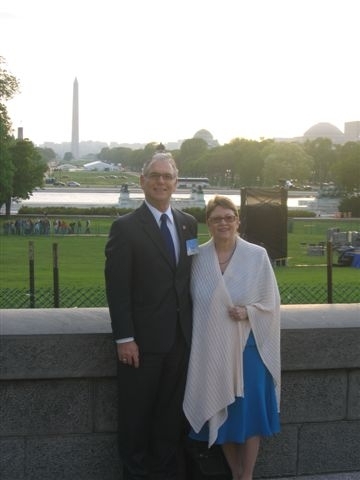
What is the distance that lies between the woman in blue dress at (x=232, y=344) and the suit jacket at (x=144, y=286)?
0.12m

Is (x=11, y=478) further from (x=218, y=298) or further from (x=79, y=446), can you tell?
(x=218, y=298)

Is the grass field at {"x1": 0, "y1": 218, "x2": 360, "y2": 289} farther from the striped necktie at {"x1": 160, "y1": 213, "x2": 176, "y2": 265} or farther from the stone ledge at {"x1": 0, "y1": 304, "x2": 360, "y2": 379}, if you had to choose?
the striped necktie at {"x1": 160, "y1": 213, "x2": 176, "y2": 265}

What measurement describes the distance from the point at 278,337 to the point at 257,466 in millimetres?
894

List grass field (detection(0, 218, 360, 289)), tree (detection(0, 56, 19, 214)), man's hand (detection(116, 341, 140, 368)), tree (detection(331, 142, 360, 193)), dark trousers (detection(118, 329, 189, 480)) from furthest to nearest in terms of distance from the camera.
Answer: tree (detection(331, 142, 360, 193)) < tree (detection(0, 56, 19, 214)) < grass field (detection(0, 218, 360, 289)) < dark trousers (detection(118, 329, 189, 480)) < man's hand (detection(116, 341, 140, 368))

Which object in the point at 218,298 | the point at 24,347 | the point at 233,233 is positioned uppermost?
the point at 233,233

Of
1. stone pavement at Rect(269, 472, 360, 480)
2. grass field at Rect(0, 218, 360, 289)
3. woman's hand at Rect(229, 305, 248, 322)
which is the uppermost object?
woman's hand at Rect(229, 305, 248, 322)

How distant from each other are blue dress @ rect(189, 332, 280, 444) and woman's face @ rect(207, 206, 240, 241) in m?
0.50

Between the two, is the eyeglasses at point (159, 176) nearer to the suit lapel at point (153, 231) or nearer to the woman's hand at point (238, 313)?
the suit lapel at point (153, 231)

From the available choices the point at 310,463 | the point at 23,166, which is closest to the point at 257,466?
the point at 310,463

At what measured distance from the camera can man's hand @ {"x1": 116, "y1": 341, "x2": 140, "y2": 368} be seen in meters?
3.73

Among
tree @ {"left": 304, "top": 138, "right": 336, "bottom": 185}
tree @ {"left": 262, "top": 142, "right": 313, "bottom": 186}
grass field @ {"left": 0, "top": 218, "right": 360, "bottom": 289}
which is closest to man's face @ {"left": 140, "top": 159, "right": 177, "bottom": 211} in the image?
grass field @ {"left": 0, "top": 218, "right": 360, "bottom": 289}

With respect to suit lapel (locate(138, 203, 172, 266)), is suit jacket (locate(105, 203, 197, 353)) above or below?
below

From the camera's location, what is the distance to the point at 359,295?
1548 centimetres

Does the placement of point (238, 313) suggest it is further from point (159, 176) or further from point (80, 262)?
point (80, 262)
